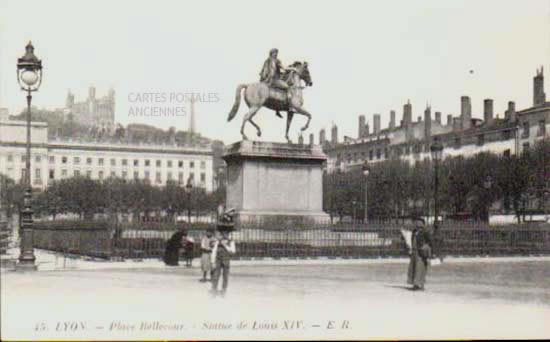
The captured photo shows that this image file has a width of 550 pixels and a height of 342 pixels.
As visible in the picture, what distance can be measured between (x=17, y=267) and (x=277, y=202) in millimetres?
9703

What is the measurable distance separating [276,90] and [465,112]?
65.4 meters

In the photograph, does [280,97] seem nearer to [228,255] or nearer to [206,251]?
[206,251]

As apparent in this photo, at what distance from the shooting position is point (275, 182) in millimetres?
26016

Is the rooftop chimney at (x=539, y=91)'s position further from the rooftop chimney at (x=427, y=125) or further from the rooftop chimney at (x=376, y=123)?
the rooftop chimney at (x=376, y=123)

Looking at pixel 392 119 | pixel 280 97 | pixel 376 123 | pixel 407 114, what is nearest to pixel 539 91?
pixel 407 114

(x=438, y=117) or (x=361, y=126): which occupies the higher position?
(x=361, y=126)

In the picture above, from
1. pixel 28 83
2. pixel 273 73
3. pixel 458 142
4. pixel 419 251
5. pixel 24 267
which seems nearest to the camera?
pixel 419 251

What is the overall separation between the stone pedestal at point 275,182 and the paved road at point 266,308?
7.80 metres

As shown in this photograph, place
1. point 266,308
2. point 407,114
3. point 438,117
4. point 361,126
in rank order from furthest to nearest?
point 361,126 < point 407,114 < point 438,117 < point 266,308

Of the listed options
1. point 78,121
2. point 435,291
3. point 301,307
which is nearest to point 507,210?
point 435,291

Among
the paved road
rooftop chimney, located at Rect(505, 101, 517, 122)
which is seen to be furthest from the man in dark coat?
rooftop chimney, located at Rect(505, 101, 517, 122)

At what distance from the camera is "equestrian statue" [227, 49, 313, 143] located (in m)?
26.2

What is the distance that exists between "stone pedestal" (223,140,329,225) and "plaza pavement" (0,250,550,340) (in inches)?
279

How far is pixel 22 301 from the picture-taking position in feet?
41.3
